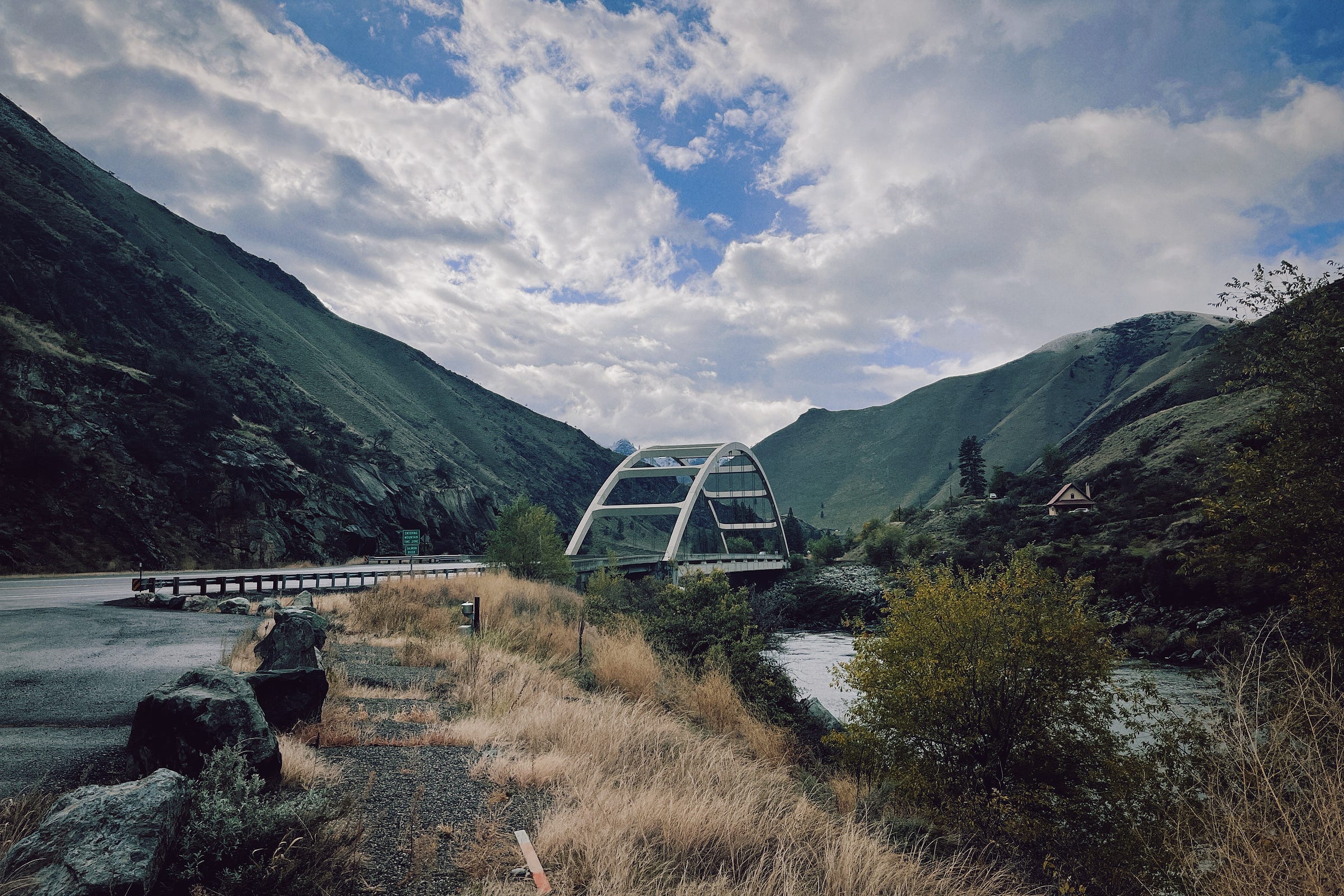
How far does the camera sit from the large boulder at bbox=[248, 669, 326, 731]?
5.80 metres

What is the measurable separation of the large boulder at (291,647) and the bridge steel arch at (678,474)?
97.1ft

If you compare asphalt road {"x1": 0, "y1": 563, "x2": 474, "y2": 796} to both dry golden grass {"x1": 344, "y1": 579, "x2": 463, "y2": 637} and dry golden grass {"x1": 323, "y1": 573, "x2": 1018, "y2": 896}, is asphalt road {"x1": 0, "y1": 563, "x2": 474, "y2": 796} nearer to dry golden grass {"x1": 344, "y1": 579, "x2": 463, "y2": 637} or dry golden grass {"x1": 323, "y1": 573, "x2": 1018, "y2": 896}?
dry golden grass {"x1": 323, "y1": 573, "x2": 1018, "y2": 896}

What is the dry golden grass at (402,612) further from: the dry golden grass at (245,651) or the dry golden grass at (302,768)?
the dry golden grass at (302,768)

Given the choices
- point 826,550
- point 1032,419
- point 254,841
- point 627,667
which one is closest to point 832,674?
point 627,667

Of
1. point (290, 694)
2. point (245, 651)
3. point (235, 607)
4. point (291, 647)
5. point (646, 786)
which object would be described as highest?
point (291, 647)

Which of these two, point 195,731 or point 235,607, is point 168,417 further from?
point 195,731

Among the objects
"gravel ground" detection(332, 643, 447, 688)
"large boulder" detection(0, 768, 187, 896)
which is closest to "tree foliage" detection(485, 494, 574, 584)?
"gravel ground" detection(332, 643, 447, 688)

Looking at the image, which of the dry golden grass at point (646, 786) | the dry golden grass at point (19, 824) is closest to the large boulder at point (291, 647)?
the dry golden grass at point (646, 786)

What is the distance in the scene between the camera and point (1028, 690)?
762 centimetres

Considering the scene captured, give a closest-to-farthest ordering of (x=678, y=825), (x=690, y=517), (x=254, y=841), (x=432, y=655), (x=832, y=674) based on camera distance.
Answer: (x=254, y=841) < (x=678, y=825) < (x=432, y=655) < (x=832, y=674) < (x=690, y=517)

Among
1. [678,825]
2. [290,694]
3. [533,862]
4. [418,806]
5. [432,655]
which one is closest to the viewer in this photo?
[533,862]

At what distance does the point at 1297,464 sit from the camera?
1159 cm

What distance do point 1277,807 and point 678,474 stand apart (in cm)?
4346

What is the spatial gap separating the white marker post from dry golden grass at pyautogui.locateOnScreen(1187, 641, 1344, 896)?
4.09 meters
